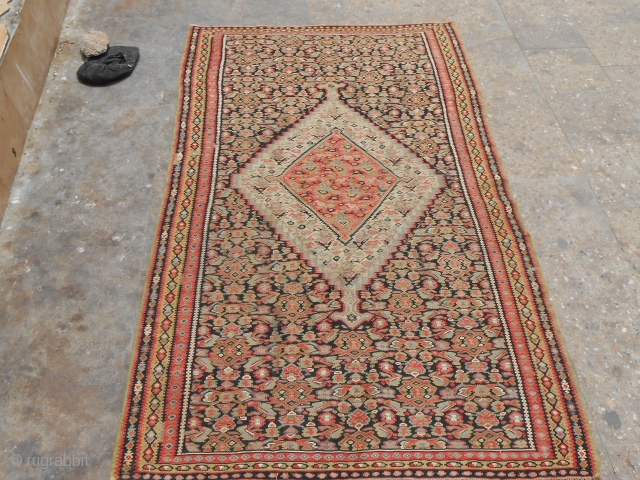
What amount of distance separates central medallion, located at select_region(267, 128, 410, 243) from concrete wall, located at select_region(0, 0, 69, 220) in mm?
1801

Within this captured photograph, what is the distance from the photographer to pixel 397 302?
3.62 meters

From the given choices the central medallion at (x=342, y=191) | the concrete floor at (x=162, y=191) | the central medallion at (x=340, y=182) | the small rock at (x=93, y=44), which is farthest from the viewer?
the small rock at (x=93, y=44)

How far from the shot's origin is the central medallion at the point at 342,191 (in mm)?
3822

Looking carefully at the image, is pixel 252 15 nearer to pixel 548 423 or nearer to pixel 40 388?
pixel 40 388

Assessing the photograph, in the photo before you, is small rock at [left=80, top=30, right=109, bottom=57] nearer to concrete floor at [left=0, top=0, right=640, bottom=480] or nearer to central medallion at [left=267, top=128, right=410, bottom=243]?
concrete floor at [left=0, top=0, right=640, bottom=480]

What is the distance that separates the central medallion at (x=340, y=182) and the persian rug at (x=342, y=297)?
0.5 inches

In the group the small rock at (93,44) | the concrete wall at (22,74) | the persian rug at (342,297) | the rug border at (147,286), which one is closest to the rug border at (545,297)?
the persian rug at (342,297)

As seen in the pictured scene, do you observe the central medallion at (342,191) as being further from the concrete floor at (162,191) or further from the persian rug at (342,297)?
the concrete floor at (162,191)

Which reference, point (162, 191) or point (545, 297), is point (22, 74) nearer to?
point (162, 191)

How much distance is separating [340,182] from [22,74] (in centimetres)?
251

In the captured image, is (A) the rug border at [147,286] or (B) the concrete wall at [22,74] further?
(B) the concrete wall at [22,74]

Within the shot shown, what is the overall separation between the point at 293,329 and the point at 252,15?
3283 mm

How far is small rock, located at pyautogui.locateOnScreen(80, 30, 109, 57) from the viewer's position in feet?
16.0

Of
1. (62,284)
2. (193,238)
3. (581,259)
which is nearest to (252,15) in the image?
(193,238)
